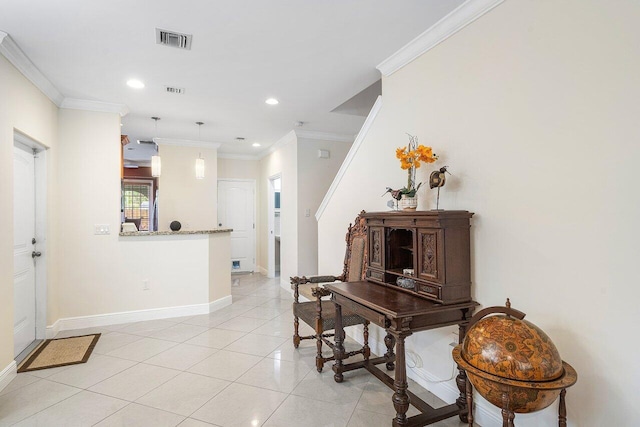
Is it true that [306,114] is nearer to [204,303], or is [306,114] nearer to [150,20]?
[150,20]

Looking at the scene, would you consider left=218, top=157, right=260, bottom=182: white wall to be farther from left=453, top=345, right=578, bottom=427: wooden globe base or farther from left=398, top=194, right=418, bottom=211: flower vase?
left=453, top=345, right=578, bottom=427: wooden globe base

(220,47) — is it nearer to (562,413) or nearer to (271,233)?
(562,413)

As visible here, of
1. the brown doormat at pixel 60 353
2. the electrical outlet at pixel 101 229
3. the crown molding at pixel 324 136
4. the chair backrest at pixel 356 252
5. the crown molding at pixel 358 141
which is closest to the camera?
the brown doormat at pixel 60 353

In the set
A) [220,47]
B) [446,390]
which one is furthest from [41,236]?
[446,390]

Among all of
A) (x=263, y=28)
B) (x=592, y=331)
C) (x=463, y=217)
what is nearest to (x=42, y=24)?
(x=263, y=28)

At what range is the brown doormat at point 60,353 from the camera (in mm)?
2910

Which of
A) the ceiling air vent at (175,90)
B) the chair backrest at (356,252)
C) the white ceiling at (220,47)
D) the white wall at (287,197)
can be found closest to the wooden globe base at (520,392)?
the chair backrest at (356,252)

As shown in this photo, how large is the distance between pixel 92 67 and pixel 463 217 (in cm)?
339

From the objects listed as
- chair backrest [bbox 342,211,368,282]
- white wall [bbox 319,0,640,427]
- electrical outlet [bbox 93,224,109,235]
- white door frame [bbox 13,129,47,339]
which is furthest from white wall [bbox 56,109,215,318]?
white wall [bbox 319,0,640,427]

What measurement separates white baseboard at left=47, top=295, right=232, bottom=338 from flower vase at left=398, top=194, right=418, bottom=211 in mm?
3221

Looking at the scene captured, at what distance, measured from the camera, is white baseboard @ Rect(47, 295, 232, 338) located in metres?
3.80

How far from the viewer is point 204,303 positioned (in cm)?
443

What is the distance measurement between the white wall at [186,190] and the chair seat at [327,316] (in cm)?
350

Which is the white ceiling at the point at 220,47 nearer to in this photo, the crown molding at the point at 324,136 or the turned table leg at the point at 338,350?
the crown molding at the point at 324,136
